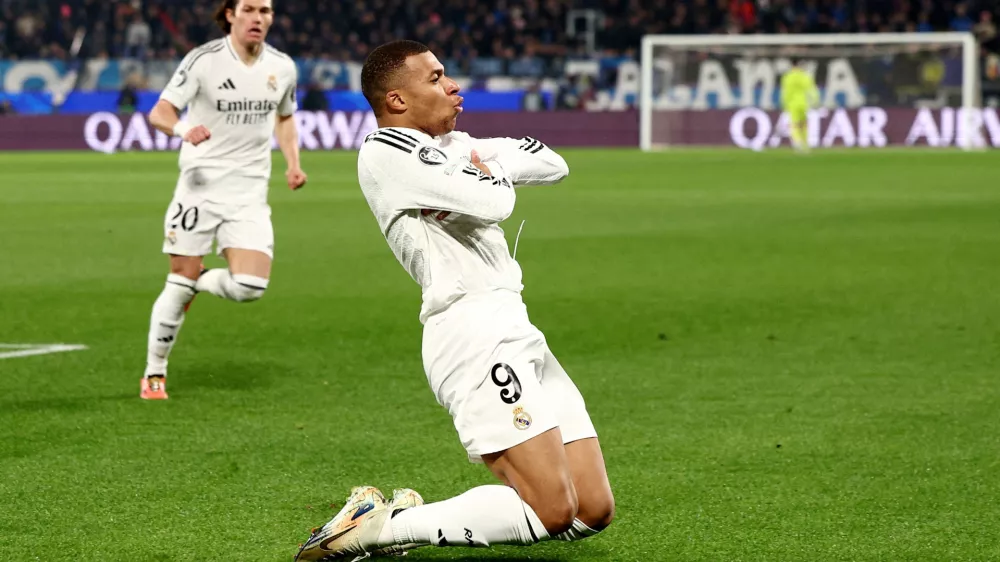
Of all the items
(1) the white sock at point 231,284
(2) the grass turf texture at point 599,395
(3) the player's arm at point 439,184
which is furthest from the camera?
(1) the white sock at point 231,284

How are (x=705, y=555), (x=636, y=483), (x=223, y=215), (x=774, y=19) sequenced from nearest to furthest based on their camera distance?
(x=705, y=555)
(x=636, y=483)
(x=223, y=215)
(x=774, y=19)

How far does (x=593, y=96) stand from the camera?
37.6 m

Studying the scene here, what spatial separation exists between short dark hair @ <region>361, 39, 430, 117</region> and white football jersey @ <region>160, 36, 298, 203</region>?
352 cm

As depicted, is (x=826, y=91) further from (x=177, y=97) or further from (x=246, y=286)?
(x=246, y=286)

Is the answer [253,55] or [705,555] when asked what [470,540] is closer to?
[705,555]

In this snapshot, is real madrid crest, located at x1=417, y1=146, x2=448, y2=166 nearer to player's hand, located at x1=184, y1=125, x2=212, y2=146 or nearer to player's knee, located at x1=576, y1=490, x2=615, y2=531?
player's knee, located at x1=576, y1=490, x2=615, y2=531

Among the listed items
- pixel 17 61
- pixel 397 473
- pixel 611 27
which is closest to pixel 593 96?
pixel 611 27

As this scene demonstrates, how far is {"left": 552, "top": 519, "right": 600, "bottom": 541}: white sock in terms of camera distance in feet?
14.0

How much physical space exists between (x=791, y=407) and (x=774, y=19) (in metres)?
35.4

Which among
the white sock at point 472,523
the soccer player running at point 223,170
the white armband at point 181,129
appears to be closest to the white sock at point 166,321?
the soccer player running at point 223,170

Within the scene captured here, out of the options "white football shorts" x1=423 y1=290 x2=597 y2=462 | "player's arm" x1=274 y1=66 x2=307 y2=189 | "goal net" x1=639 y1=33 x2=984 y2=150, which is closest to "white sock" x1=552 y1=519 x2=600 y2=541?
"white football shorts" x1=423 y1=290 x2=597 y2=462

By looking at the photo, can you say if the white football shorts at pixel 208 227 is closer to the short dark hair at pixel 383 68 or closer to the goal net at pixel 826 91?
the short dark hair at pixel 383 68

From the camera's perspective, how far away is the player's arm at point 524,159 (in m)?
4.27

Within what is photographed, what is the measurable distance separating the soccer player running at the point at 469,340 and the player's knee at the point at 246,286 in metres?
3.20
